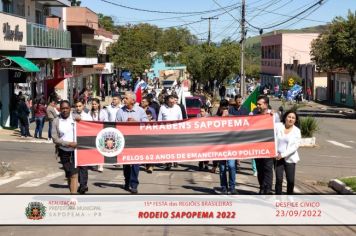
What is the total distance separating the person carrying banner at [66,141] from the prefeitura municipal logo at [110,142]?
46 centimetres

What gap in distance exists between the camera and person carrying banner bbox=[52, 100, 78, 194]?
33.2 feet

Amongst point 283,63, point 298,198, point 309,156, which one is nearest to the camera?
point 298,198

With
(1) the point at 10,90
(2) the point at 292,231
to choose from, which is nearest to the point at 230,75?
(1) the point at 10,90

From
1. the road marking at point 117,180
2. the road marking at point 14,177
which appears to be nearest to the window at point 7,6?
the road marking at point 14,177

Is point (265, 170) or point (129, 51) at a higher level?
point (129, 51)

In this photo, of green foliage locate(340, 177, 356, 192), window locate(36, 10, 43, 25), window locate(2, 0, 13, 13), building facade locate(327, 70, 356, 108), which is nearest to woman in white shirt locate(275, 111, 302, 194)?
green foliage locate(340, 177, 356, 192)

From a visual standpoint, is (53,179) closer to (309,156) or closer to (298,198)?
(298,198)

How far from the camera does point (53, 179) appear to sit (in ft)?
44.7

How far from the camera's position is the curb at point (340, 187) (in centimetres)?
1189

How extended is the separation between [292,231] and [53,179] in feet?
21.8

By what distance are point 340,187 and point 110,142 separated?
485 cm

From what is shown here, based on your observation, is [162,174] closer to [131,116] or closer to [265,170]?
[131,116]

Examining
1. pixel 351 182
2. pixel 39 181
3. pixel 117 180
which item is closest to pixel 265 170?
pixel 351 182

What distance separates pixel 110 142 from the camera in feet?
34.6
